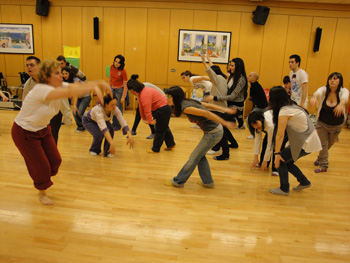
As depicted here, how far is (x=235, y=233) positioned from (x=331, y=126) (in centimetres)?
236

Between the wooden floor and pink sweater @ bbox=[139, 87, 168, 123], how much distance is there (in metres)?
0.71

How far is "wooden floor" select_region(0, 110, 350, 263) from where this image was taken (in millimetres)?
2244

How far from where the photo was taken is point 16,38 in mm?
8594

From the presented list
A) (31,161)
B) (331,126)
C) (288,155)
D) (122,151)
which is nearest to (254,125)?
(288,155)

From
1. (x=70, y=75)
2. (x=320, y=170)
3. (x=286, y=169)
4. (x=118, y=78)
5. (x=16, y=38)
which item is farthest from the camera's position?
(x=16, y=38)

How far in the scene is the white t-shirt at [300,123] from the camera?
9.53ft

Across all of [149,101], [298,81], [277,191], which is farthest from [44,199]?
[298,81]

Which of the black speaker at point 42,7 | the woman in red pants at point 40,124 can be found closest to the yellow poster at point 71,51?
the black speaker at point 42,7

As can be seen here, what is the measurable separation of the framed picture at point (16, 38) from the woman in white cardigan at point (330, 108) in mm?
8192

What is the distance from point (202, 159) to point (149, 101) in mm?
1479

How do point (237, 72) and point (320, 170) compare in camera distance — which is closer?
point (320, 170)

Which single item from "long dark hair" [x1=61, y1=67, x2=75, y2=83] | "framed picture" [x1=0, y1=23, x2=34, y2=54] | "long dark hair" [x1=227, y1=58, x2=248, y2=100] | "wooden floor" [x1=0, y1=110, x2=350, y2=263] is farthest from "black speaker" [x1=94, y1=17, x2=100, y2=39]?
"long dark hair" [x1=227, y1=58, x2=248, y2=100]

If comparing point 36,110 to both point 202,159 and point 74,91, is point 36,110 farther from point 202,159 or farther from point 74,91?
point 202,159

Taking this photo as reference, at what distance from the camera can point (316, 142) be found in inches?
118
